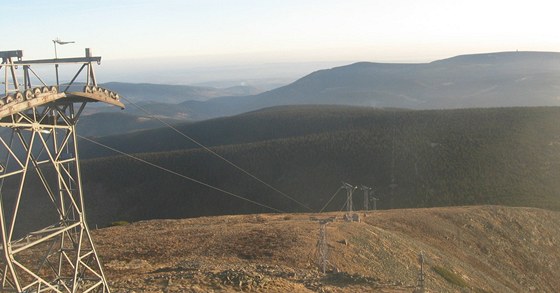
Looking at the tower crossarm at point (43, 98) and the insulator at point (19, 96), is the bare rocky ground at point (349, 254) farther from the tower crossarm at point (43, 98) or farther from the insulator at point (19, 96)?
the insulator at point (19, 96)

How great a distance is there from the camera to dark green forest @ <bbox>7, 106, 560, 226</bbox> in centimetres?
6488

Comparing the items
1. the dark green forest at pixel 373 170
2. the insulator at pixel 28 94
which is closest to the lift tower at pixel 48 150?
the insulator at pixel 28 94

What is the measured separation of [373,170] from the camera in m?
74.6

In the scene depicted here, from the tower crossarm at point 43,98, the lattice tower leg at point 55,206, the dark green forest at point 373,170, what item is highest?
the tower crossarm at point 43,98

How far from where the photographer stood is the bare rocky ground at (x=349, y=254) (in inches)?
801

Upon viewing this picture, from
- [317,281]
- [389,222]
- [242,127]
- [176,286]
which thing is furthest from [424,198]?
[242,127]

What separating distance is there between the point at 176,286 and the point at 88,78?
334 inches

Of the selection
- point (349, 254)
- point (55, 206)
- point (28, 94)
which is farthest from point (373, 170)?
point (28, 94)

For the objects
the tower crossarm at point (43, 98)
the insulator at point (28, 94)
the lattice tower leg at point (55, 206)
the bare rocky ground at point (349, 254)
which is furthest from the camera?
the bare rocky ground at point (349, 254)

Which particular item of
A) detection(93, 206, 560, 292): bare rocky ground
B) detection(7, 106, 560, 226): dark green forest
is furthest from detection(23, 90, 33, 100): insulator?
detection(7, 106, 560, 226): dark green forest

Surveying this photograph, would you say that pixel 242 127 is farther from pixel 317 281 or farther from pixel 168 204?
pixel 317 281

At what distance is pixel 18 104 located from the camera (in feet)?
37.8

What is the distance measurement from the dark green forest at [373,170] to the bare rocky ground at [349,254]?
19.5 meters

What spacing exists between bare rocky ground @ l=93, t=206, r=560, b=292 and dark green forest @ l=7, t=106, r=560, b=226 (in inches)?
767
